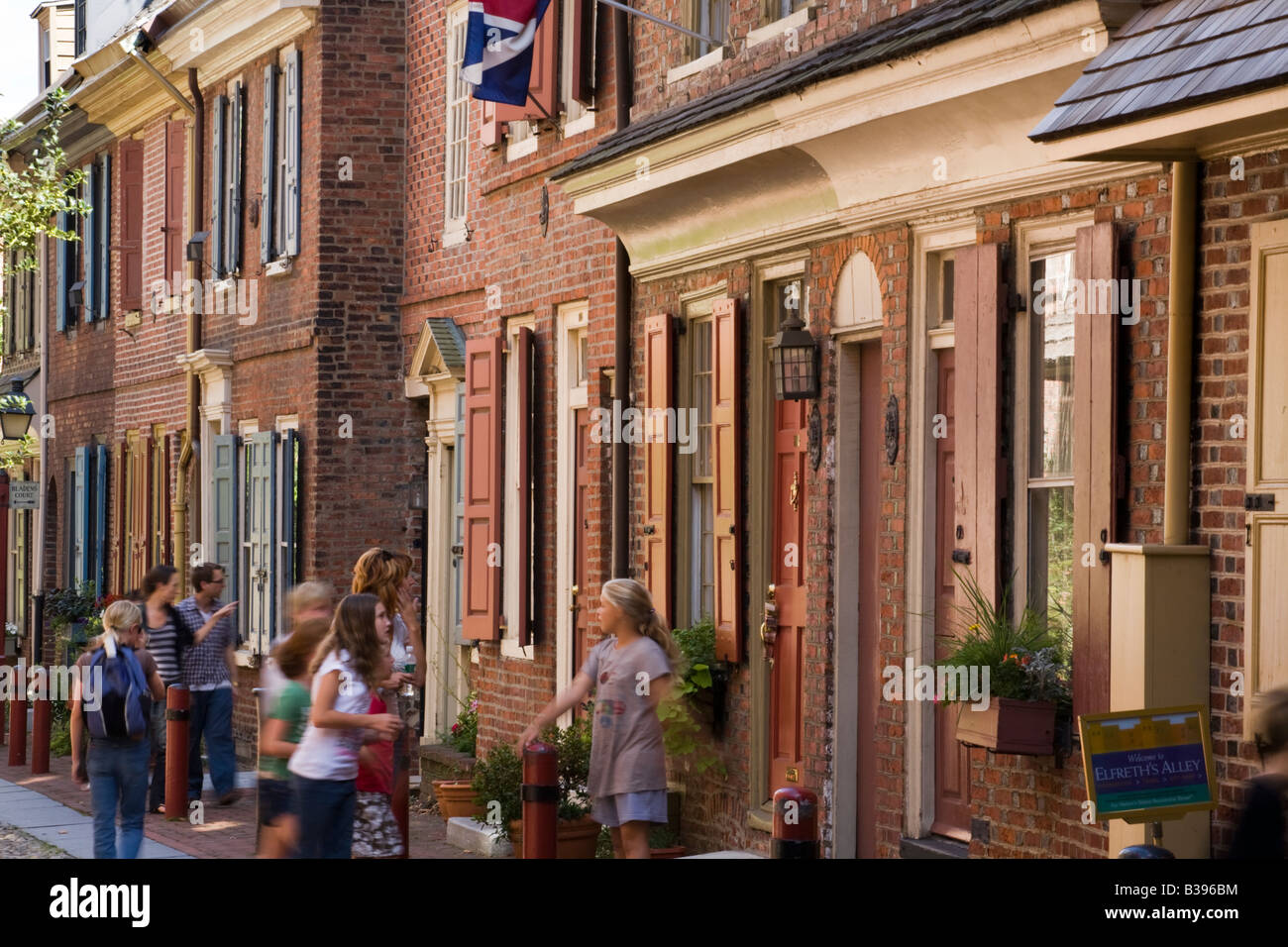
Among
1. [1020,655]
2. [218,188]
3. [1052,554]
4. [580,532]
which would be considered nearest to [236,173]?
[218,188]

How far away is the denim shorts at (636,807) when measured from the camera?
360 inches

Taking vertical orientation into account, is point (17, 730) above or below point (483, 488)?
below

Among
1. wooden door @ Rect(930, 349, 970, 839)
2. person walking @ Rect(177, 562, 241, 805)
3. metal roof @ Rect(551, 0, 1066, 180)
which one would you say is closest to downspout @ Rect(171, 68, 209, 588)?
person walking @ Rect(177, 562, 241, 805)

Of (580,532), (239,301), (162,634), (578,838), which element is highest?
(239,301)

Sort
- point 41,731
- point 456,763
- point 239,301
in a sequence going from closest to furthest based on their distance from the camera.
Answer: point 456,763 < point 41,731 < point 239,301

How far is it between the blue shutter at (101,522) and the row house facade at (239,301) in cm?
4

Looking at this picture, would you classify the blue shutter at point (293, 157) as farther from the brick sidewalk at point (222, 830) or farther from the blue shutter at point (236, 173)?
the brick sidewalk at point (222, 830)

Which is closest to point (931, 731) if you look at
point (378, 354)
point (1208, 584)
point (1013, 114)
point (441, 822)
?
point (1208, 584)

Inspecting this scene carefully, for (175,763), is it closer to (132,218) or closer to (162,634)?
(162,634)

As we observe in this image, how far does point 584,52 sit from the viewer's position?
13.6 m

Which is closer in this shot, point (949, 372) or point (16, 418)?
point (949, 372)

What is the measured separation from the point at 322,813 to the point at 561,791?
4444 mm

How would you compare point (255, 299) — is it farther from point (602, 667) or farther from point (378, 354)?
point (602, 667)

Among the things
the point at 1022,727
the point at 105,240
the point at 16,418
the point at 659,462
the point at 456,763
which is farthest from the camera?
the point at 105,240
